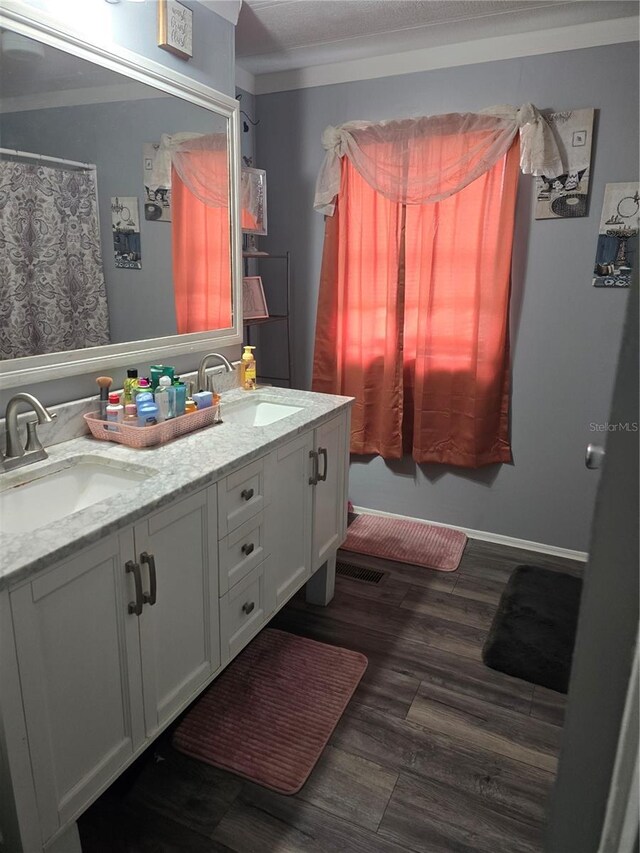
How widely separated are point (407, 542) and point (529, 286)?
143 centimetres

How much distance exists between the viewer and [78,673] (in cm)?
118

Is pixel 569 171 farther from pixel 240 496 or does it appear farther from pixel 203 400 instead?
pixel 240 496

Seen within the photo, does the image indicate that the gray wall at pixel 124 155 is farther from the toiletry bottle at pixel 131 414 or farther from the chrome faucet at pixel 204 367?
the toiletry bottle at pixel 131 414

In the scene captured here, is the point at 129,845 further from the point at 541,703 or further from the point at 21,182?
the point at 21,182

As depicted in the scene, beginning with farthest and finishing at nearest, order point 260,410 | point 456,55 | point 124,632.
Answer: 1. point 456,55
2. point 260,410
3. point 124,632

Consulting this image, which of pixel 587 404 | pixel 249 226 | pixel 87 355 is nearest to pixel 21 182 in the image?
pixel 87 355

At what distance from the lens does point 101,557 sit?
120cm

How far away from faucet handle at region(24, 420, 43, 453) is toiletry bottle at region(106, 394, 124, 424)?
0.73ft

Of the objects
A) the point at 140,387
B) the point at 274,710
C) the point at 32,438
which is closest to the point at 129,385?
the point at 140,387

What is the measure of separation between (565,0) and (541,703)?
8.69 feet

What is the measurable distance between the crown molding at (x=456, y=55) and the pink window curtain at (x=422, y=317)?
413mm

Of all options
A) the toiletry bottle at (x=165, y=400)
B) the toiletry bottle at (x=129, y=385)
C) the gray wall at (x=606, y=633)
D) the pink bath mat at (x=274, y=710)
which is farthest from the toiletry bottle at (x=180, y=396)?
the gray wall at (x=606, y=633)

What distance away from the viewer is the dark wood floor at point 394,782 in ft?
4.73

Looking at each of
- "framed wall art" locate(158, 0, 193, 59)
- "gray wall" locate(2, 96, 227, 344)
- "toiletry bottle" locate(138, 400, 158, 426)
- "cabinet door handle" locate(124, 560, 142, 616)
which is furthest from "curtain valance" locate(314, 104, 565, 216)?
"cabinet door handle" locate(124, 560, 142, 616)
